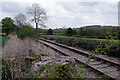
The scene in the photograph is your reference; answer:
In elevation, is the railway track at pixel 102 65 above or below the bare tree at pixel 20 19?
below

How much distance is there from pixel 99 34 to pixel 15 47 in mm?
13461

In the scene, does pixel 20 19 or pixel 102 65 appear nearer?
pixel 102 65

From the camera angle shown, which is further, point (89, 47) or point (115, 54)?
point (89, 47)

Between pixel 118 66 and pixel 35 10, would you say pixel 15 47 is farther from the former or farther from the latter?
pixel 35 10

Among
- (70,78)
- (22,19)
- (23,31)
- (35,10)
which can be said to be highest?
(35,10)

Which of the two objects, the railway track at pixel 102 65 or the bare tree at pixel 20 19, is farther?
the bare tree at pixel 20 19

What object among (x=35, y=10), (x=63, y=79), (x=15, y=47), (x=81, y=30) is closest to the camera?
(x=63, y=79)

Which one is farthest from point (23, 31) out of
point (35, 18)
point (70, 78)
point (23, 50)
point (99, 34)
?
point (35, 18)

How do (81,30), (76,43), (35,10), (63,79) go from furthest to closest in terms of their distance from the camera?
1. (35,10)
2. (81,30)
3. (76,43)
4. (63,79)

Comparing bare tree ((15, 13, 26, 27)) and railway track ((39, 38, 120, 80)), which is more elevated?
bare tree ((15, 13, 26, 27))

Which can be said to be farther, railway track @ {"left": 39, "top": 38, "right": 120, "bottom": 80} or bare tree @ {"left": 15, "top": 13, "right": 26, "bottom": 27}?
bare tree @ {"left": 15, "top": 13, "right": 26, "bottom": 27}

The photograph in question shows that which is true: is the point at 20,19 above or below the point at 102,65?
above

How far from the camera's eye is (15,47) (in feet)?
14.8

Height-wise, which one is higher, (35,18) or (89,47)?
(35,18)
